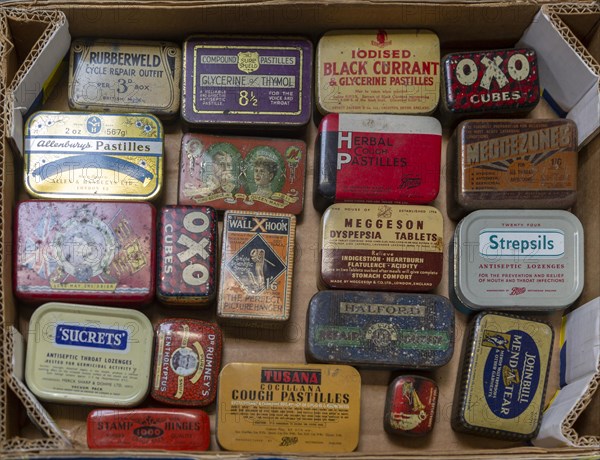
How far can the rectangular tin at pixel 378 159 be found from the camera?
1.81 metres

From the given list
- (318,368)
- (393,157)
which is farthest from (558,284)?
(318,368)

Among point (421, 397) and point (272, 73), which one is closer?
point (421, 397)

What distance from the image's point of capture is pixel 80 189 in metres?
1.78

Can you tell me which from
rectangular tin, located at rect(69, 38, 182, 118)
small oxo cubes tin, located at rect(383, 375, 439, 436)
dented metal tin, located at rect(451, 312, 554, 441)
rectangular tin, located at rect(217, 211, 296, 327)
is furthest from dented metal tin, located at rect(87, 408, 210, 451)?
rectangular tin, located at rect(69, 38, 182, 118)

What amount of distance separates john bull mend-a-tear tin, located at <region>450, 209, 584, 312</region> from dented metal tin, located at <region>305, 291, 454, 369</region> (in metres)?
0.10

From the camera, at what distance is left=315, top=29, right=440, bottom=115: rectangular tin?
1.85m

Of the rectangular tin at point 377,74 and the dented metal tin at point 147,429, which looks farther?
the rectangular tin at point 377,74

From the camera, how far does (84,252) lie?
1.74m

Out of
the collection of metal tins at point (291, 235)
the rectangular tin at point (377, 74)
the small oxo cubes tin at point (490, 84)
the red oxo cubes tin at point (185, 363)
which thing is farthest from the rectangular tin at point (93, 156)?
the small oxo cubes tin at point (490, 84)

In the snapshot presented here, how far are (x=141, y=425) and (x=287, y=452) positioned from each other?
34 cm

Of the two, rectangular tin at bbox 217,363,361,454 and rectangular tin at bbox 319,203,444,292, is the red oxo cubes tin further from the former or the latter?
rectangular tin at bbox 319,203,444,292

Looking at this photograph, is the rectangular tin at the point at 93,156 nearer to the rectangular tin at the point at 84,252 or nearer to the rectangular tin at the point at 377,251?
the rectangular tin at the point at 84,252

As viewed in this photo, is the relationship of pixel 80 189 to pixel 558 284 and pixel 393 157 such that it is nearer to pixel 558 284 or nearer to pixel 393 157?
pixel 393 157

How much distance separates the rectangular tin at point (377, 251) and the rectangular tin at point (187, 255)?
27cm
